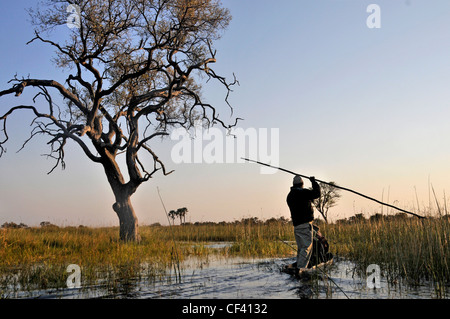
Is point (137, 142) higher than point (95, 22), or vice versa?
point (95, 22)

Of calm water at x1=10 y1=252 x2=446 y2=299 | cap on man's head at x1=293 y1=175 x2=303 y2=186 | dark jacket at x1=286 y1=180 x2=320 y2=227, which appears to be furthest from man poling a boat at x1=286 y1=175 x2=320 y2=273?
calm water at x1=10 y1=252 x2=446 y2=299

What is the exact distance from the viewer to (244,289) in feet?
24.6

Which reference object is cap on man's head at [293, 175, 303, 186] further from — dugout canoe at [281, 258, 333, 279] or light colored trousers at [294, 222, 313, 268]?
dugout canoe at [281, 258, 333, 279]

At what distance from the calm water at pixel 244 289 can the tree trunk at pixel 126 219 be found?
390 inches

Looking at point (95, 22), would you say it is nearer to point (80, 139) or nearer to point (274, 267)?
point (80, 139)

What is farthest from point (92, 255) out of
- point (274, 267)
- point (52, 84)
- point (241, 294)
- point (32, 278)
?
point (52, 84)

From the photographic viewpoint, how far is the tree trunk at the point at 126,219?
746 inches

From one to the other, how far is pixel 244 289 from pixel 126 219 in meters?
12.7

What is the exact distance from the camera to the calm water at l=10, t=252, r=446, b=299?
6.93 m

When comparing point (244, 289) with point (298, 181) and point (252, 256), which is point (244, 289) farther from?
point (252, 256)

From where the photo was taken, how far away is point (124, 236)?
1891 cm

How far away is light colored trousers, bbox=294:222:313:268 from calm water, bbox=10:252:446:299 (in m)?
0.46
